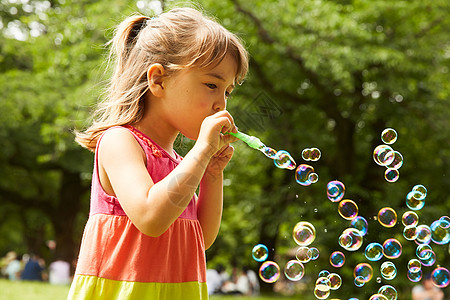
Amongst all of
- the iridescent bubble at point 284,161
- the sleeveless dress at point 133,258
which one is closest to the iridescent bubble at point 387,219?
the iridescent bubble at point 284,161

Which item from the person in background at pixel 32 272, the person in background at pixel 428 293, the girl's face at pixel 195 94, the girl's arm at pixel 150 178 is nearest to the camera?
the girl's arm at pixel 150 178

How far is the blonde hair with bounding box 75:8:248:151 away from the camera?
4.89ft

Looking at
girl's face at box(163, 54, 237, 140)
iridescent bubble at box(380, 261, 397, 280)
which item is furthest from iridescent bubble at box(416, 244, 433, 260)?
girl's face at box(163, 54, 237, 140)

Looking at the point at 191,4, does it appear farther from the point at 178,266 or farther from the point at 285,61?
the point at 285,61

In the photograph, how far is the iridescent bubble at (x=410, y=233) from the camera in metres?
2.51

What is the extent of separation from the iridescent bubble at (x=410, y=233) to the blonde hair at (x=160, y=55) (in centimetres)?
126

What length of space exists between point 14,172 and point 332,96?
1275cm

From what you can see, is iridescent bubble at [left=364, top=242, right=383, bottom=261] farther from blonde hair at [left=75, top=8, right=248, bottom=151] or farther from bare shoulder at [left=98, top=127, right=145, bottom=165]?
bare shoulder at [left=98, top=127, right=145, bottom=165]

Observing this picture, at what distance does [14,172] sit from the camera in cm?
1869

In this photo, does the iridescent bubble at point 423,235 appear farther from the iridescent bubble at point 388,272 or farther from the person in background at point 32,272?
the person in background at point 32,272

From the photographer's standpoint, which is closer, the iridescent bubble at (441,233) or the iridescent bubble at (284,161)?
the iridescent bubble at (284,161)

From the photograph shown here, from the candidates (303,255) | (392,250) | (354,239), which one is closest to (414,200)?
(392,250)

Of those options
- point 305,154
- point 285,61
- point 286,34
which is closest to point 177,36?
point 305,154

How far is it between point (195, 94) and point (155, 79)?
131mm
